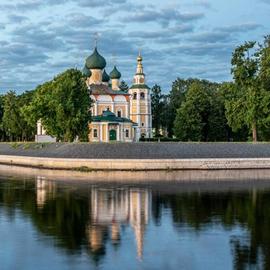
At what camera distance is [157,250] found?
16.4 meters

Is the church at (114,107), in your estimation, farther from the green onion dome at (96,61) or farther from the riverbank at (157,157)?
the riverbank at (157,157)

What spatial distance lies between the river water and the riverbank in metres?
10.4

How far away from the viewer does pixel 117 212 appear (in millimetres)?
23609

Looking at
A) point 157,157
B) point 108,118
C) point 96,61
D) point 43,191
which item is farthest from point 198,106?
point 43,191

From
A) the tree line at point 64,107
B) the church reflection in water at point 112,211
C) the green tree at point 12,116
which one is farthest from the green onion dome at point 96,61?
the church reflection in water at point 112,211

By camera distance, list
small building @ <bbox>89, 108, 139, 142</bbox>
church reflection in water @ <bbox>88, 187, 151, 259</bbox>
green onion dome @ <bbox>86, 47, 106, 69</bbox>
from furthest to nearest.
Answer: green onion dome @ <bbox>86, 47, 106, 69</bbox> < small building @ <bbox>89, 108, 139, 142</bbox> < church reflection in water @ <bbox>88, 187, 151, 259</bbox>

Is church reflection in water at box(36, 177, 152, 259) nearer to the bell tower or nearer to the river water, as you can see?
the river water

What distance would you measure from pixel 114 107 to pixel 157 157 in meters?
33.0

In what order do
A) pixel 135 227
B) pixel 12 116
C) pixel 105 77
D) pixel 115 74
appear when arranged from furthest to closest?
1. pixel 115 74
2. pixel 105 77
3. pixel 12 116
4. pixel 135 227

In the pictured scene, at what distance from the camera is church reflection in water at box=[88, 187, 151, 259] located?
18.3 m

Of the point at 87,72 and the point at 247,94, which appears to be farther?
Result: the point at 87,72

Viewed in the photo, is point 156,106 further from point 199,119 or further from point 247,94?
point 247,94

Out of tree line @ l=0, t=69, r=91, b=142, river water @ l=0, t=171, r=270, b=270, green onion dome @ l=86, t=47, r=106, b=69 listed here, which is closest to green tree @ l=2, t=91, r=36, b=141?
green onion dome @ l=86, t=47, r=106, b=69

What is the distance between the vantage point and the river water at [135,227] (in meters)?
15.3
